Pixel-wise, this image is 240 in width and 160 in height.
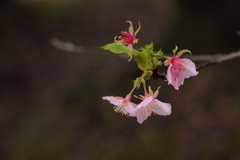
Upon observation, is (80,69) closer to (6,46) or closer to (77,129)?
(77,129)

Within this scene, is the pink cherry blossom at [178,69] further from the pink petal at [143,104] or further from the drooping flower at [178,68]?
the pink petal at [143,104]

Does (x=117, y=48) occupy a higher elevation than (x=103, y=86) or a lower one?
lower

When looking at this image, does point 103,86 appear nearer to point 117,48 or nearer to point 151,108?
point 151,108

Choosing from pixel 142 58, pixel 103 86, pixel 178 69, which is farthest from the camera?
pixel 103 86

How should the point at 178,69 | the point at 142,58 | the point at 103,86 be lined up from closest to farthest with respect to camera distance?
1. the point at 142,58
2. the point at 178,69
3. the point at 103,86

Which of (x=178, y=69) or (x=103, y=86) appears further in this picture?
(x=103, y=86)

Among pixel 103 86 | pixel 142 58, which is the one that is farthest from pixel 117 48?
pixel 103 86

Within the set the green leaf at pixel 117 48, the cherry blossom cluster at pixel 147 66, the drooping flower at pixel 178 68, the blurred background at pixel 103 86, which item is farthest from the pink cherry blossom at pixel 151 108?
the blurred background at pixel 103 86
